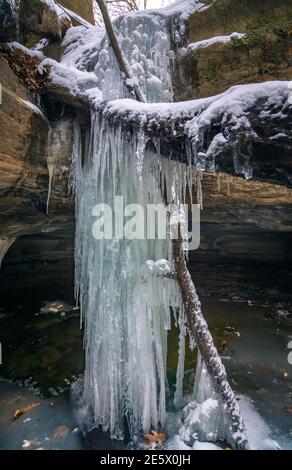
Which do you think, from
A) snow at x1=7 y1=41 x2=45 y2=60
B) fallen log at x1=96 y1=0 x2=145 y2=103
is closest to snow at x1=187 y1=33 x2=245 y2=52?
fallen log at x1=96 y1=0 x2=145 y2=103

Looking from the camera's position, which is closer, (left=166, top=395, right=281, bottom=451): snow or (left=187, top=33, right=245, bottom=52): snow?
(left=166, top=395, right=281, bottom=451): snow

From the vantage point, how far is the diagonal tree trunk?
310 cm

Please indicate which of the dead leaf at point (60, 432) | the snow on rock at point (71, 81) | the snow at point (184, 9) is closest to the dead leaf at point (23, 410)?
the dead leaf at point (60, 432)

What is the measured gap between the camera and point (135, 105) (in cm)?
330

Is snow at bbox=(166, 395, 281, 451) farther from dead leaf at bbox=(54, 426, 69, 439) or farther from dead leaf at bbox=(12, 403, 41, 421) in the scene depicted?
dead leaf at bbox=(12, 403, 41, 421)

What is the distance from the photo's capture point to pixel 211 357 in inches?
126

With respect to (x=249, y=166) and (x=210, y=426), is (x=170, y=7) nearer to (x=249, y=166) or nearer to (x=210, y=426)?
(x=249, y=166)

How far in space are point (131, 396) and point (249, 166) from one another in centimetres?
319

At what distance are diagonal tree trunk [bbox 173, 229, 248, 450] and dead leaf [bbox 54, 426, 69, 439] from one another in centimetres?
201

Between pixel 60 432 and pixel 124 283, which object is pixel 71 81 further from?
pixel 60 432


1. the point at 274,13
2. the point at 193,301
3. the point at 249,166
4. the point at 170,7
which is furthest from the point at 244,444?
the point at 170,7

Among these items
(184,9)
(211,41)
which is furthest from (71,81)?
(184,9)

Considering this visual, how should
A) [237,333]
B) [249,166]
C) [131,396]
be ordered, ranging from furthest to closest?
1. [237,333]
2. [131,396]
3. [249,166]

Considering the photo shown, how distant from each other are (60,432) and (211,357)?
86.3 inches
